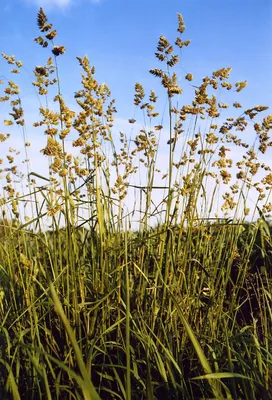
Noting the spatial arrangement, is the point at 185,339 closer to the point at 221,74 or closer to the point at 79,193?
the point at 79,193

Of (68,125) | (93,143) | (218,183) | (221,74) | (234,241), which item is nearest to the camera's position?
(68,125)

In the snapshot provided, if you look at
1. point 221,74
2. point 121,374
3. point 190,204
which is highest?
point 221,74

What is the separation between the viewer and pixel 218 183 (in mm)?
3215

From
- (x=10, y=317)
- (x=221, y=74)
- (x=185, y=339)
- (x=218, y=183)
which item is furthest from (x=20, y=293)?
(x=221, y=74)

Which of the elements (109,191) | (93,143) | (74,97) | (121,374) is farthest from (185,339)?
(74,97)

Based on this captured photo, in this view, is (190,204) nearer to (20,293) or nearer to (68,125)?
(68,125)

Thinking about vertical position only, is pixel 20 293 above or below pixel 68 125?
below

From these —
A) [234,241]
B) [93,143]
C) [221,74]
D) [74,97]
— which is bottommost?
[234,241]

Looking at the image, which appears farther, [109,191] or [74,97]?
[109,191]

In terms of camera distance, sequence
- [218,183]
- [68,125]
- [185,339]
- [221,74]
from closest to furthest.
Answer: [68,125]
[185,339]
[221,74]
[218,183]

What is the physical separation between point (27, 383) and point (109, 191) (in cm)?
108

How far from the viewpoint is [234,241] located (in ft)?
9.81

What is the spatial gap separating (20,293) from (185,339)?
0.90 m

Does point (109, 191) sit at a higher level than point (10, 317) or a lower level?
higher
